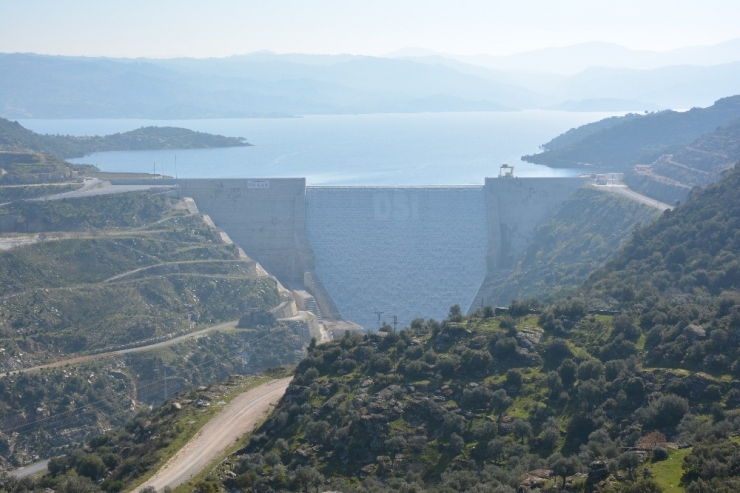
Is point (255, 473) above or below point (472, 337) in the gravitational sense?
below

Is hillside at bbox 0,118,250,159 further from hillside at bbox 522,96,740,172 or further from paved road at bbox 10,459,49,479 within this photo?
paved road at bbox 10,459,49,479

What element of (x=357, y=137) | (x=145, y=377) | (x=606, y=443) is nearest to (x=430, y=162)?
(x=357, y=137)

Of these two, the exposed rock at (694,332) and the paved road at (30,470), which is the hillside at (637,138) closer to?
the paved road at (30,470)

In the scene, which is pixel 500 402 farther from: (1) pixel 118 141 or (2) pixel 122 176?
(1) pixel 118 141

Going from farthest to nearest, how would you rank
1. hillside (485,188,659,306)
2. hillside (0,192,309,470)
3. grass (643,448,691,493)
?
hillside (485,188,659,306) → hillside (0,192,309,470) → grass (643,448,691,493)

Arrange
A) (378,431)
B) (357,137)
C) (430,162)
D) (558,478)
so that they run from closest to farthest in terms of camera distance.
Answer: (558,478)
(378,431)
(430,162)
(357,137)

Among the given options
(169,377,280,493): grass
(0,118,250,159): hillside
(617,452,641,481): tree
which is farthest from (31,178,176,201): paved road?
(617,452,641,481): tree

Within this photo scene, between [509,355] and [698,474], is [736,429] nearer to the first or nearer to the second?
[698,474]
